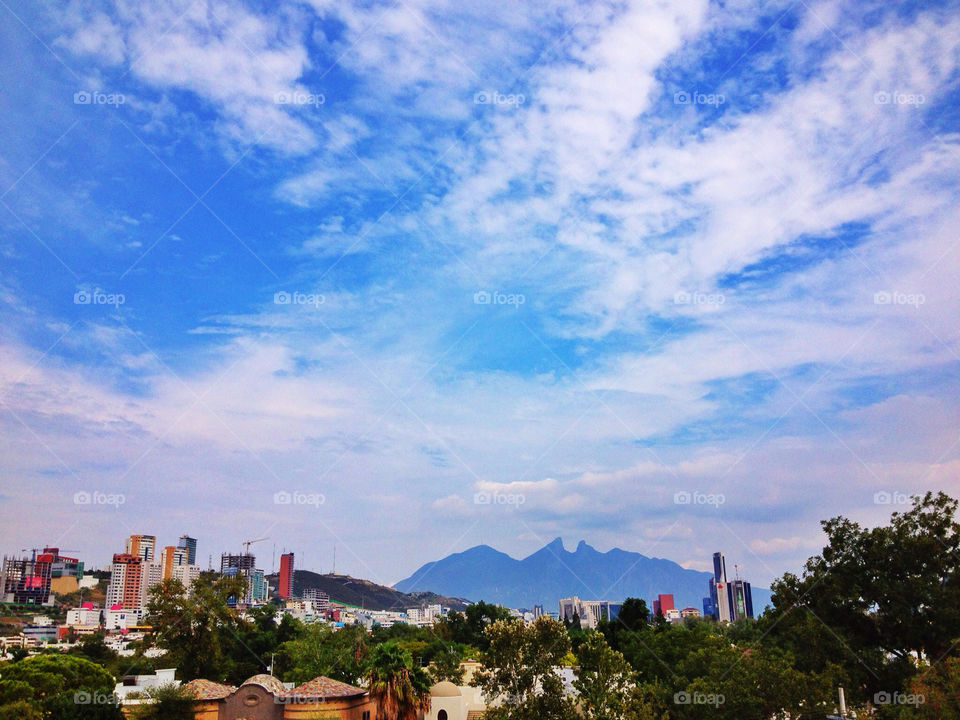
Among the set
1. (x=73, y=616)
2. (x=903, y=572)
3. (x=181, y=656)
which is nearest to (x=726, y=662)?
(x=903, y=572)

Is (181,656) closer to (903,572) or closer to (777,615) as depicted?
(777,615)

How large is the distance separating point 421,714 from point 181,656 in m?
21.2

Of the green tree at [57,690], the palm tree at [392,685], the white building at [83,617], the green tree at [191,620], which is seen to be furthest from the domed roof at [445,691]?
the white building at [83,617]

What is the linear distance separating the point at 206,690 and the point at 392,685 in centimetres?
1377

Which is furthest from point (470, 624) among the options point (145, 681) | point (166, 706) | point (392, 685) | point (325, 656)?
point (392, 685)

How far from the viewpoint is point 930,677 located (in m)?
29.8

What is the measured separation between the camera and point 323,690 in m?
43.6

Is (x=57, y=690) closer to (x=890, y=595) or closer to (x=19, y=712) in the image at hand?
(x=19, y=712)

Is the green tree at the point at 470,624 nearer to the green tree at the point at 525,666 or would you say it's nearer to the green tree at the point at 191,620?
the green tree at the point at 191,620

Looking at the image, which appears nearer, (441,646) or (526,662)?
(526,662)

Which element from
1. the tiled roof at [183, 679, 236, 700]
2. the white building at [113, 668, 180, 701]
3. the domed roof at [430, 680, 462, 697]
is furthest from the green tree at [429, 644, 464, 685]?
the white building at [113, 668, 180, 701]

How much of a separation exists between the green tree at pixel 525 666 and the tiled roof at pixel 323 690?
36.8 ft

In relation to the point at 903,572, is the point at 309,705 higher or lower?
lower

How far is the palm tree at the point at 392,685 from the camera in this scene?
36.9 meters
